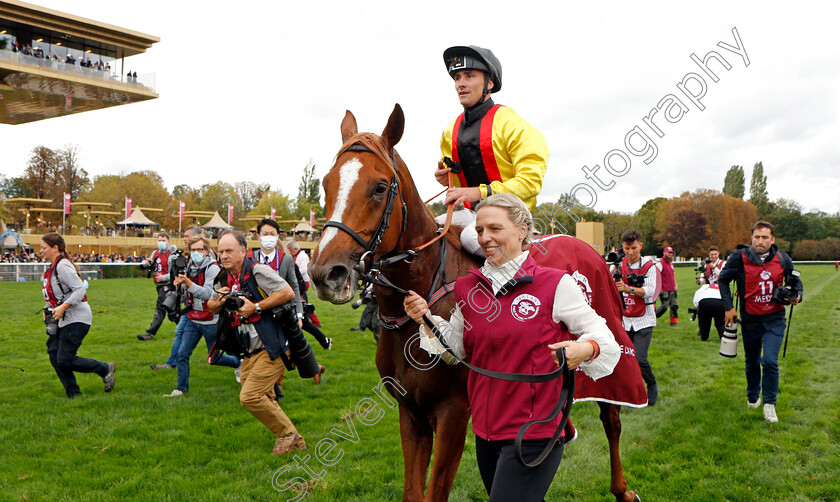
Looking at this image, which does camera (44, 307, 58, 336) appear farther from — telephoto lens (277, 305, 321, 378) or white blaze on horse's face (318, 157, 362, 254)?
white blaze on horse's face (318, 157, 362, 254)

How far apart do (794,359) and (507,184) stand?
932 centimetres

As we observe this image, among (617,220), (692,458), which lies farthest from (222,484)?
(617,220)

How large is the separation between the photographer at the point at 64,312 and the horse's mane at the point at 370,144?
575 cm

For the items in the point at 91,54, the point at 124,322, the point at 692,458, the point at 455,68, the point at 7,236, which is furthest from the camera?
the point at 91,54

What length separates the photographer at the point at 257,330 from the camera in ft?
17.2

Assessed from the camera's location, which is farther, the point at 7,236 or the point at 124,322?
the point at 7,236

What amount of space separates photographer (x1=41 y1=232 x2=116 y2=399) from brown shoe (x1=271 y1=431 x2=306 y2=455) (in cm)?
344

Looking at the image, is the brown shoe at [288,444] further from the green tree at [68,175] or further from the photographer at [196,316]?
the green tree at [68,175]

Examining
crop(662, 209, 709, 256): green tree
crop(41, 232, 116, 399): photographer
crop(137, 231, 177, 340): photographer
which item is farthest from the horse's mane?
crop(662, 209, 709, 256): green tree

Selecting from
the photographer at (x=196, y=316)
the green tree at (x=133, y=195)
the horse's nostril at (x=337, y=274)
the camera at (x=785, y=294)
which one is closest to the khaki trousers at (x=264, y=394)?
the photographer at (x=196, y=316)

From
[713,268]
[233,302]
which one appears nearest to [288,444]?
[233,302]

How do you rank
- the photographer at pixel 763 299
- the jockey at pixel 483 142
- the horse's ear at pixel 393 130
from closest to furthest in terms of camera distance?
the horse's ear at pixel 393 130 → the jockey at pixel 483 142 → the photographer at pixel 763 299

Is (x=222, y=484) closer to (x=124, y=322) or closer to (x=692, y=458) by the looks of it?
(x=692, y=458)

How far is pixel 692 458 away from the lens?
196 inches
